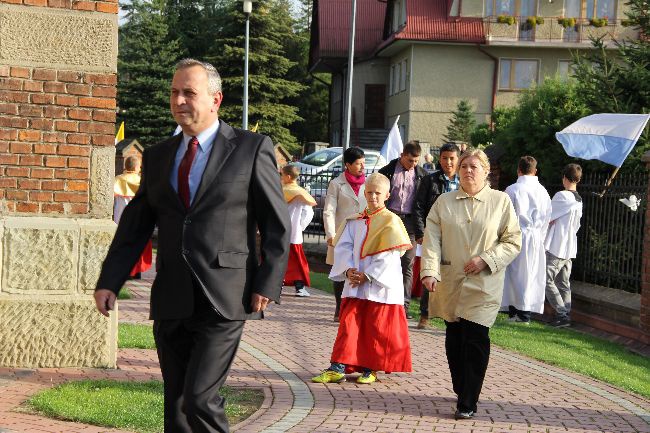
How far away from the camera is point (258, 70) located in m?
60.8

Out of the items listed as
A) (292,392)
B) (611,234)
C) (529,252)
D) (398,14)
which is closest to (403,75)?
(398,14)

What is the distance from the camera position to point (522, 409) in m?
7.82

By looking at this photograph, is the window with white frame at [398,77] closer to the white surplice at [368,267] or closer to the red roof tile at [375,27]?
the red roof tile at [375,27]

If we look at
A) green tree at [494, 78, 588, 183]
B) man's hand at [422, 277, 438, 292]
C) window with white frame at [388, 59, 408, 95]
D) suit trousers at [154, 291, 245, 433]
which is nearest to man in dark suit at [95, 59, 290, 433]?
suit trousers at [154, 291, 245, 433]

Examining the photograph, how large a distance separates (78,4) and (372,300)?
3.16m

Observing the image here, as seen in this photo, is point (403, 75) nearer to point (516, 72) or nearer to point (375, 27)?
point (516, 72)

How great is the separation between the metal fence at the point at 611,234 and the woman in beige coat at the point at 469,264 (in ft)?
19.2

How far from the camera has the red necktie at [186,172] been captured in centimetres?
486

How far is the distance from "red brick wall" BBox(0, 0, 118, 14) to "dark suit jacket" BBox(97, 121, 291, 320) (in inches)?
148

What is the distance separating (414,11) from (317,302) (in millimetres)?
35203

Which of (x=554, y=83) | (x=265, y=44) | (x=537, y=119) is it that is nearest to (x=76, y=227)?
(x=537, y=119)

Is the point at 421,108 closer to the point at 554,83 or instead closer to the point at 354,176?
the point at 554,83

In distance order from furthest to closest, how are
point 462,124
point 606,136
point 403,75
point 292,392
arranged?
1. point 403,75
2. point 462,124
3. point 606,136
4. point 292,392

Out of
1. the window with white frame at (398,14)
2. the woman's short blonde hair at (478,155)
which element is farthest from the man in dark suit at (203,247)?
the window with white frame at (398,14)
